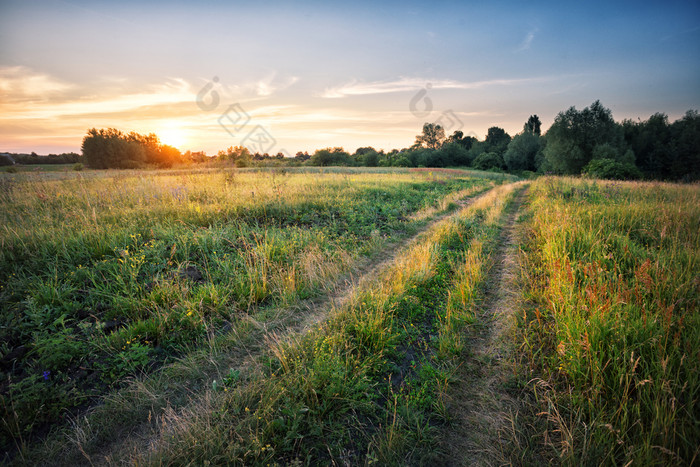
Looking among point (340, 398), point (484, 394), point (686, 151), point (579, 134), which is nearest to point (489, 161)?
point (579, 134)

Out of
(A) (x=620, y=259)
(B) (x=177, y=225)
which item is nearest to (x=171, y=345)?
(B) (x=177, y=225)

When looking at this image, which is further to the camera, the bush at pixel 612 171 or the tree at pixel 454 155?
the tree at pixel 454 155

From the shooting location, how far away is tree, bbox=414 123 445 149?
→ 88.1 metres

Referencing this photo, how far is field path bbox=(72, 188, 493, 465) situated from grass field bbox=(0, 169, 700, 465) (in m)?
0.02

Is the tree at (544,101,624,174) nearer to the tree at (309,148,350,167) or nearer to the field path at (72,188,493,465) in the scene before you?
the tree at (309,148,350,167)

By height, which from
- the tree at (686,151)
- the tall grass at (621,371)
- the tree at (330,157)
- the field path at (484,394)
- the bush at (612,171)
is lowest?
the field path at (484,394)

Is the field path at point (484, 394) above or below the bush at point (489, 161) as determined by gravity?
below

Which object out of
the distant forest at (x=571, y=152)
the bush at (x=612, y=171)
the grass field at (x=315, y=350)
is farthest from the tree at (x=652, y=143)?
the grass field at (x=315, y=350)

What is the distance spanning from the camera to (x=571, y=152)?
43250mm

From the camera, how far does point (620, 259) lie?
478cm

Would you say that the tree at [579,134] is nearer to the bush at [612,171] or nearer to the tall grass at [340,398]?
the bush at [612,171]

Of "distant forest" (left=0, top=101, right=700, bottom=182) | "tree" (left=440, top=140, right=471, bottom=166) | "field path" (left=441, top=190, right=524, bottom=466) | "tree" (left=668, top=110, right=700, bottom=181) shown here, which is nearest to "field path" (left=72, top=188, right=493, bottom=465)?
"field path" (left=441, top=190, right=524, bottom=466)

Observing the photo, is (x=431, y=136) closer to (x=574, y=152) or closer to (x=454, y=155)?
(x=454, y=155)

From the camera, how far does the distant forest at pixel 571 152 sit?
4144 centimetres
